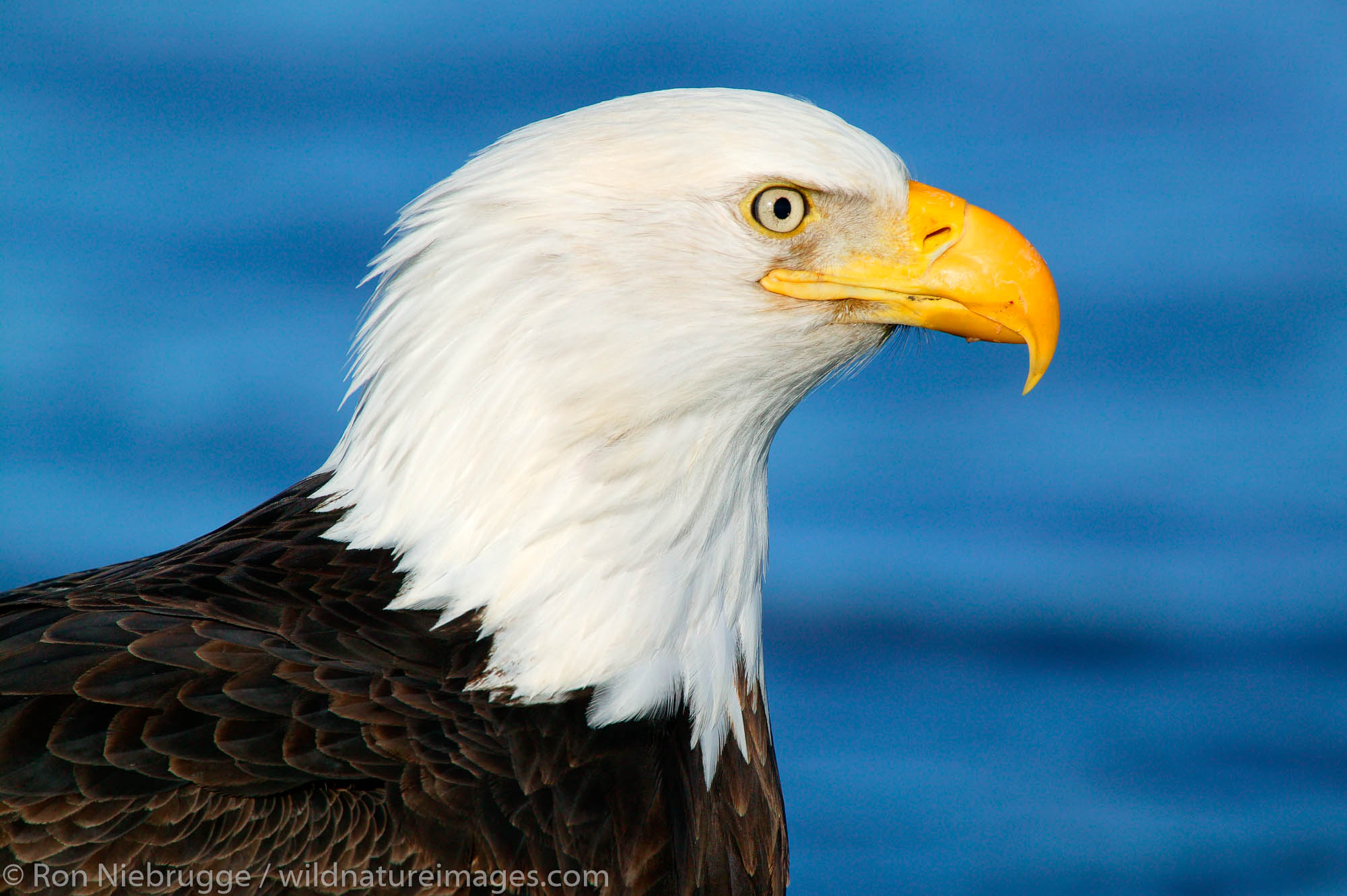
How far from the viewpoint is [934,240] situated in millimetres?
2779

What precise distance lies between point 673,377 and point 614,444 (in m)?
0.15

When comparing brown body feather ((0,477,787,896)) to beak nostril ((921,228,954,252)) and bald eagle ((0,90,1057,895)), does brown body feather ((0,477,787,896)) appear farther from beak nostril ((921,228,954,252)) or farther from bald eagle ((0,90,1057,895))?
beak nostril ((921,228,954,252))

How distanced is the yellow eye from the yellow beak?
0.10 meters

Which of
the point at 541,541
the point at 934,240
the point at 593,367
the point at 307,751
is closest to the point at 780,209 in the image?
the point at 934,240

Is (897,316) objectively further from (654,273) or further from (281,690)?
(281,690)

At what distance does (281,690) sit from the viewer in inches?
98.4

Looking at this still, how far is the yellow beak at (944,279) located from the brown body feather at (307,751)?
83cm

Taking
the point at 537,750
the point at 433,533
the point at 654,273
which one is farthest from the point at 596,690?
the point at 654,273

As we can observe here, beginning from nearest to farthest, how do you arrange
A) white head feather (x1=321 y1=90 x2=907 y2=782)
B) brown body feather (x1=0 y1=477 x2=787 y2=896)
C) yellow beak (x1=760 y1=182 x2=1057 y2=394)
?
brown body feather (x1=0 y1=477 x2=787 y2=896) < white head feather (x1=321 y1=90 x2=907 y2=782) < yellow beak (x1=760 y1=182 x2=1057 y2=394)

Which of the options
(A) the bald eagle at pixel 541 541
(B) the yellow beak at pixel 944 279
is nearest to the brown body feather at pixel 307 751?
(A) the bald eagle at pixel 541 541

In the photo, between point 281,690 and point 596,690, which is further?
point 596,690

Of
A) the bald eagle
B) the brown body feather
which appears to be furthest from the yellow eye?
the brown body feather

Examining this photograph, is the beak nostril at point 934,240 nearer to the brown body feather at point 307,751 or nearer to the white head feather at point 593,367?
the white head feather at point 593,367

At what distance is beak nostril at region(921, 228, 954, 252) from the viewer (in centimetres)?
278
